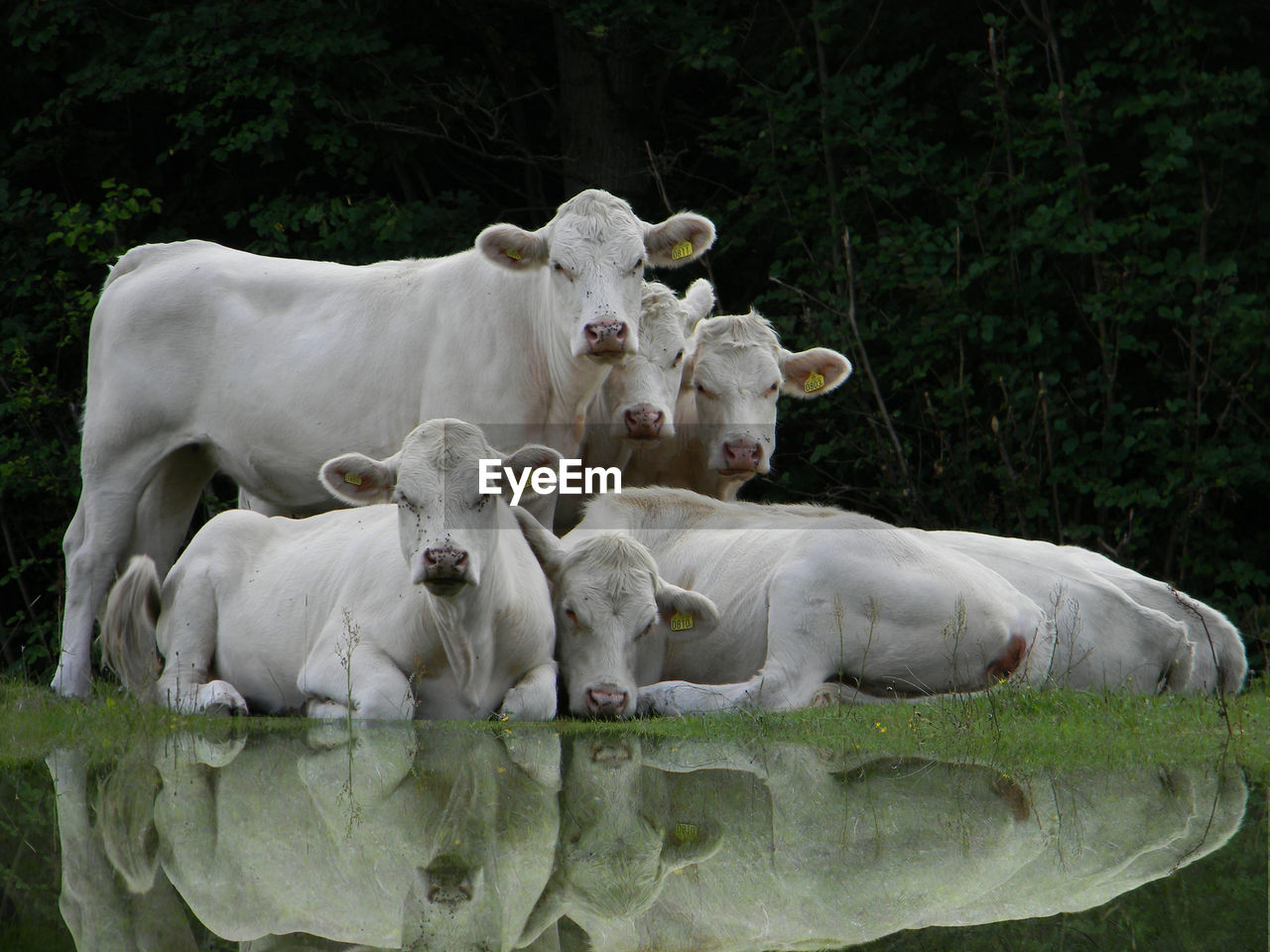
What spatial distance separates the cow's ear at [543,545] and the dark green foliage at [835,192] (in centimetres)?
423

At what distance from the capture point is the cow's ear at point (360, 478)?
19.7ft

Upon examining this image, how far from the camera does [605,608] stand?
21.1 ft

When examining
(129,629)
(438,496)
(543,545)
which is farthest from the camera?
(129,629)

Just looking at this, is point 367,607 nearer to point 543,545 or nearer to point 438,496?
point 438,496

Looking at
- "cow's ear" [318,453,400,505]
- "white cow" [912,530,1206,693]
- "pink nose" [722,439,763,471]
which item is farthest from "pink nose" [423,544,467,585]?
"white cow" [912,530,1206,693]

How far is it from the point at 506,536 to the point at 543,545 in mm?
345

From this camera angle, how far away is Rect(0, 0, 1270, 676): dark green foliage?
1059 cm

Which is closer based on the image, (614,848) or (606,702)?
(614,848)

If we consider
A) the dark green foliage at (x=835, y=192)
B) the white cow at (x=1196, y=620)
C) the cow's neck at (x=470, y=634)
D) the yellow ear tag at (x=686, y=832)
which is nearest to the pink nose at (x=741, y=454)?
the white cow at (x=1196, y=620)

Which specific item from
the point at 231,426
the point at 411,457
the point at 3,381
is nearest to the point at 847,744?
the point at 411,457

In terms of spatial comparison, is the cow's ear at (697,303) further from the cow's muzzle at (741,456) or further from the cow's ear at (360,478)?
the cow's ear at (360,478)

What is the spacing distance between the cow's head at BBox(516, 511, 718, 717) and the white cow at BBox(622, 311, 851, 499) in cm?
153

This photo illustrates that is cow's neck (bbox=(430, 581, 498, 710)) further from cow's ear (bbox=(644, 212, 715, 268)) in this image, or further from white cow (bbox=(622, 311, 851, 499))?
white cow (bbox=(622, 311, 851, 499))

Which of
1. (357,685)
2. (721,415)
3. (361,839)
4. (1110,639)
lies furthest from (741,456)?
(361,839)
